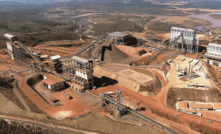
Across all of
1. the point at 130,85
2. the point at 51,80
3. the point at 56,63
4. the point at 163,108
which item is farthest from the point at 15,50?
the point at 163,108

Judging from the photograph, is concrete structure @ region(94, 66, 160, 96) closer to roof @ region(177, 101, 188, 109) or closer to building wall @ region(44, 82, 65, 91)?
roof @ region(177, 101, 188, 109)

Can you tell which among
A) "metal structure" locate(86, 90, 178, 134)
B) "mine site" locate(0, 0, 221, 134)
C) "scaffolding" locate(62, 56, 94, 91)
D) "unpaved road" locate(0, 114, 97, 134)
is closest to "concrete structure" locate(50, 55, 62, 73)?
"mine site" locate(0, 0, 221, 134)

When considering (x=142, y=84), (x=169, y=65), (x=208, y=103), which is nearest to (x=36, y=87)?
(x=142, y=84)

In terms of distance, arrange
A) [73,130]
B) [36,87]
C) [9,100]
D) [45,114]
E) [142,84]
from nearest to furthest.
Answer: [73,130]
[45,114]
[9,100]
[142,84]
[36,87]

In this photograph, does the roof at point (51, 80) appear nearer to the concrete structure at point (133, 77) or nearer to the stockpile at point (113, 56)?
the concrete structure at point (133, 77)

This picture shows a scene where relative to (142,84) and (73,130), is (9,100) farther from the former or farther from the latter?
(142,84)

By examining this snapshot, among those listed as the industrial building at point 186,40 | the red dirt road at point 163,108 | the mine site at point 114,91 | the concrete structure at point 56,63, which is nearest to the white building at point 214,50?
the mine site at point 114,91
